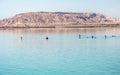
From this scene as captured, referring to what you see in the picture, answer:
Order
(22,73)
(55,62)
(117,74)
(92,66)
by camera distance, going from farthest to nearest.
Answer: (55,62) → (92,66) → (22,73) → (117,74)

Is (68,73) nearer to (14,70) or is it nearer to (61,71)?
(61,71)

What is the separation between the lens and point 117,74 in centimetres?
2547

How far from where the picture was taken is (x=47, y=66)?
30.6 meters

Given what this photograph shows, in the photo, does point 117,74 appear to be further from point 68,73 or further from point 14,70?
point 14,70

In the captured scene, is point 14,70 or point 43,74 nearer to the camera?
point 43,74

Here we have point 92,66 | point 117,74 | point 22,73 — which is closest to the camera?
point 117,74

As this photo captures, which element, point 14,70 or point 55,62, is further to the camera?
point 55,62

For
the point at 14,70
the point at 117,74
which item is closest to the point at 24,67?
the point at 14,70

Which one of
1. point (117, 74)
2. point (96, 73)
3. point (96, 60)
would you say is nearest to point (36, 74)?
point (96, 73)

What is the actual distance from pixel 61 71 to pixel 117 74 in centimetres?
538

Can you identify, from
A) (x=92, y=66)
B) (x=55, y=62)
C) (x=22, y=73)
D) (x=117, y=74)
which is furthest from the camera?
(x=55, y=62)

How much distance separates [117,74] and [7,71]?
34.4 ft

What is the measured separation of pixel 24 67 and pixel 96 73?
26.5 ft

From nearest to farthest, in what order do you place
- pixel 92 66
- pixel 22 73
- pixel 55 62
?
1. pixel 22 73
2. pixel 92 66
3. pixel 55 62
